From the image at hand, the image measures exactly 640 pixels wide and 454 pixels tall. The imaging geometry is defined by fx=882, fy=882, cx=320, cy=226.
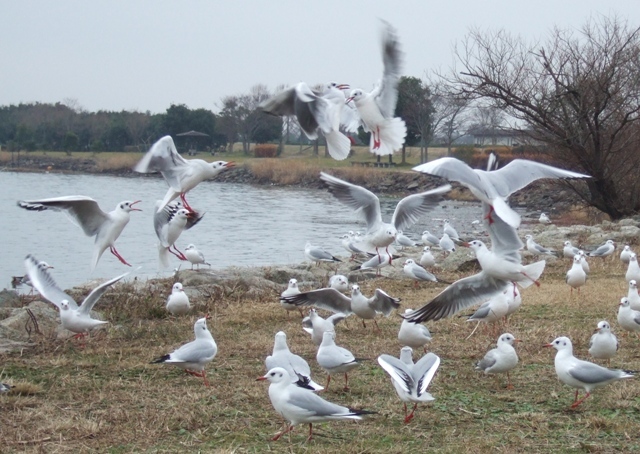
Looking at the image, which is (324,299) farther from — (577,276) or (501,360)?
(577,276)

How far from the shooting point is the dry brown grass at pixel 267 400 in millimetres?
4434

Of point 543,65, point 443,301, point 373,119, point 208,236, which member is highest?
point 543,65

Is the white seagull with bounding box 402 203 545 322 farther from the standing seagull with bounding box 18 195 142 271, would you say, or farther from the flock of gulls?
the standing seagull with bounding box 18 195 142 271

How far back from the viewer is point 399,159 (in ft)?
140

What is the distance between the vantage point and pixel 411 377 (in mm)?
4852

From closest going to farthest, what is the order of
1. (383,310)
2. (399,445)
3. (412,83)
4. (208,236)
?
(399,445)
(383,310)
(412,83)
(208,236)

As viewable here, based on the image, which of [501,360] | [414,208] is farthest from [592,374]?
[414,208]

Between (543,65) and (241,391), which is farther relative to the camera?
(543,65)

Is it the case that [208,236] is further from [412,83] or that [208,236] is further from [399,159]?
[399,159]

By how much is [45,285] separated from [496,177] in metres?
3.94

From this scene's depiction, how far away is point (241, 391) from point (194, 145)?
36.1 m

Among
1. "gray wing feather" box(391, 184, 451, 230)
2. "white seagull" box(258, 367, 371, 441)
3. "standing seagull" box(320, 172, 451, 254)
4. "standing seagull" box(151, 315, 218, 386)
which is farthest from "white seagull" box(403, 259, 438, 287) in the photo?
"white seagull" box(258, 367, 371, 441)

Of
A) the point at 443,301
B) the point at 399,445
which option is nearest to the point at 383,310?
the point at 443,301

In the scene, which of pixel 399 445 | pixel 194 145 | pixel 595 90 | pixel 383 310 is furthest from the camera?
pixel 194 145
